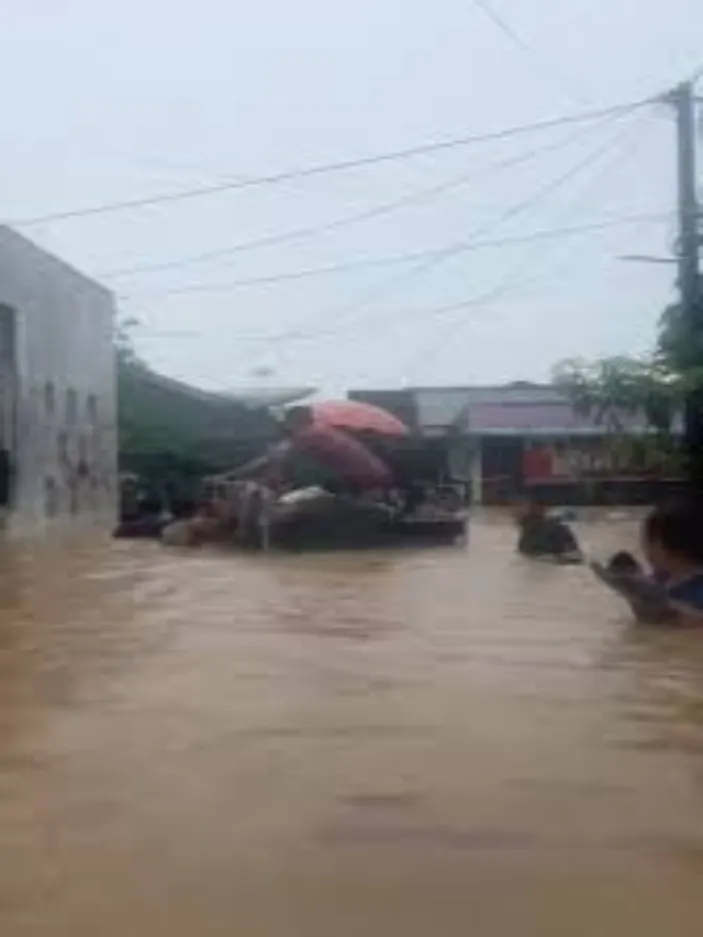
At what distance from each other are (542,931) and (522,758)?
247cm

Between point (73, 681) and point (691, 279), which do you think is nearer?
point (73, 681)

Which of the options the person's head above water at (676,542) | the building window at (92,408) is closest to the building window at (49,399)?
the building window at (92,408)

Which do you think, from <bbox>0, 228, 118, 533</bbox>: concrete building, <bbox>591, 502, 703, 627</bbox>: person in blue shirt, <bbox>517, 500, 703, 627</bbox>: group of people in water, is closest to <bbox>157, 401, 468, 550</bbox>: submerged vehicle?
<bbox>0, 228, 118, 533</bbox>: concrete building

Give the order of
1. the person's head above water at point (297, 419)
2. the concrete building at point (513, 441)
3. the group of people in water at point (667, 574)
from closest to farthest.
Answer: the group of people in water at point (667, 574), the person's head above water at point (297, 419), the concrete building at point (513, 441)

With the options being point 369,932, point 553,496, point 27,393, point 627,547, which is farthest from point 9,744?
point 553,496

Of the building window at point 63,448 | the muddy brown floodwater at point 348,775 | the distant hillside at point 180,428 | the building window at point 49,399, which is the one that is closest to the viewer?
the muddy brown floodwater at point 348,775

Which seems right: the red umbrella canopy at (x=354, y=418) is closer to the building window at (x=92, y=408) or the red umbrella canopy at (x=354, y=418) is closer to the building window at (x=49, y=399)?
the building window at (x=49, y=399)

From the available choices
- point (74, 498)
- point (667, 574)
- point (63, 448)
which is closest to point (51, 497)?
point (63, 448)

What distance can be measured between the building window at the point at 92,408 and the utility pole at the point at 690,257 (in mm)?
11244

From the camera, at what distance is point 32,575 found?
699 inches

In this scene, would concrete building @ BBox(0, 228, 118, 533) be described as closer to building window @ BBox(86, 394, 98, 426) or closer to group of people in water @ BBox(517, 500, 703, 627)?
building window @ BBox(86, 394, 98, 426)

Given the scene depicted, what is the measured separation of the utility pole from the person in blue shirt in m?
6.95

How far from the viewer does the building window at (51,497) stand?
27.4m

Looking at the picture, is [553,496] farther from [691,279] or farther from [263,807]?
[263,807]
